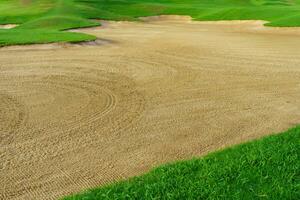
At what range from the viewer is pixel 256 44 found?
103ft

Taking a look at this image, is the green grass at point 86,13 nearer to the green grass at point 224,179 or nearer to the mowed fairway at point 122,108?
the mowed fairway at point 122,108

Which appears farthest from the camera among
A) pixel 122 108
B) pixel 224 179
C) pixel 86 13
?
pixel 86 13

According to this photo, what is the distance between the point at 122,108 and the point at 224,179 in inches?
272

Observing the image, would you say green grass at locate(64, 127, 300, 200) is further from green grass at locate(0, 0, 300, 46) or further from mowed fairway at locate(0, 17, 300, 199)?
green grass at locate(0, 0, 300, 46)

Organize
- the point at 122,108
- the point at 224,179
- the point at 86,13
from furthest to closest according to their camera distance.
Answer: the point at 86,13, the point at 122,108, the point at 224,179

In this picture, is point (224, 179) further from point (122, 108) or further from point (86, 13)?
point (86, 13)

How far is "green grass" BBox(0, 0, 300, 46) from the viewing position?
31191mm

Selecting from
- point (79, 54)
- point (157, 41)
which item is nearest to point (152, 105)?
point (79, 54)

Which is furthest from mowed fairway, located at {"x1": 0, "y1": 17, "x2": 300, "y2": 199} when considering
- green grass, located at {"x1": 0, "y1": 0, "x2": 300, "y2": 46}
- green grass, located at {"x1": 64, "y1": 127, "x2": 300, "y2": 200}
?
green grass, located at {"x1": 0, "y1": 0, "x2": 300, "y2": 46}

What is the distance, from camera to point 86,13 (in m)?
55.8

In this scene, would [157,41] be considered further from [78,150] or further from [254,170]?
[254,170]

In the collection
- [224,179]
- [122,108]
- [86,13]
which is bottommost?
[122,108]

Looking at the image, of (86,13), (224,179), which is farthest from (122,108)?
(86,13)

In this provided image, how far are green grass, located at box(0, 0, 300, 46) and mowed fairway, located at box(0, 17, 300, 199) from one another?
4.52 metres
